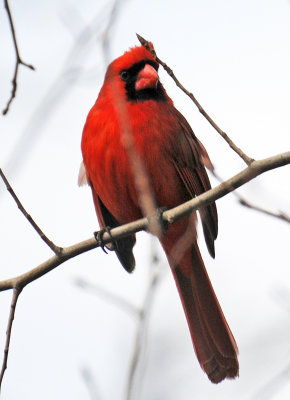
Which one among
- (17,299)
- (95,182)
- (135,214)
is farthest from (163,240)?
(17,299)

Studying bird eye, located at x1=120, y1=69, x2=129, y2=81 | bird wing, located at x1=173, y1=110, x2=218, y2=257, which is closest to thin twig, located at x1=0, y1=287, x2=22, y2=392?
bird wing, located at x1=173, y1=110, x2=218, y2=257

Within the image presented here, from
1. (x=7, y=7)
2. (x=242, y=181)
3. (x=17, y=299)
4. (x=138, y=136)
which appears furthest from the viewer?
(x=138, y=136)

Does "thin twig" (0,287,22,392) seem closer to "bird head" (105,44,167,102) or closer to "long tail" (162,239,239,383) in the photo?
"long tail" (162,239,239,383)

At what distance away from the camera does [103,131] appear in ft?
12.9

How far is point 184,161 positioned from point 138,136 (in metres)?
0.32

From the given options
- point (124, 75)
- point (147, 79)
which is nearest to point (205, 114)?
point (147, 79)

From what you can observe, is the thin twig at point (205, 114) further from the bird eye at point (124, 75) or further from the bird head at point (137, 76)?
the bird eye at point (124, 75)

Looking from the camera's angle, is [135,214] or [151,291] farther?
[135,214]

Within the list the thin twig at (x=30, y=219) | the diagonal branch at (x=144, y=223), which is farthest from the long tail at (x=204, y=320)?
the thin twig at (x=30, y=219)

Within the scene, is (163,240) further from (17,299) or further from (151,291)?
(151,291)

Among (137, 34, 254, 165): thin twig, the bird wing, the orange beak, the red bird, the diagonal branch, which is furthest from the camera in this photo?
the orange beak

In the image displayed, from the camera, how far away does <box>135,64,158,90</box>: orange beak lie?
4.12 metres

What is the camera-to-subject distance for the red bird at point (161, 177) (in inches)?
152

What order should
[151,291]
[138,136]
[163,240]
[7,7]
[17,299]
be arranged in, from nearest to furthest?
[151,291] → [7,7] → [17,299] → [138,136] → [163,240]
